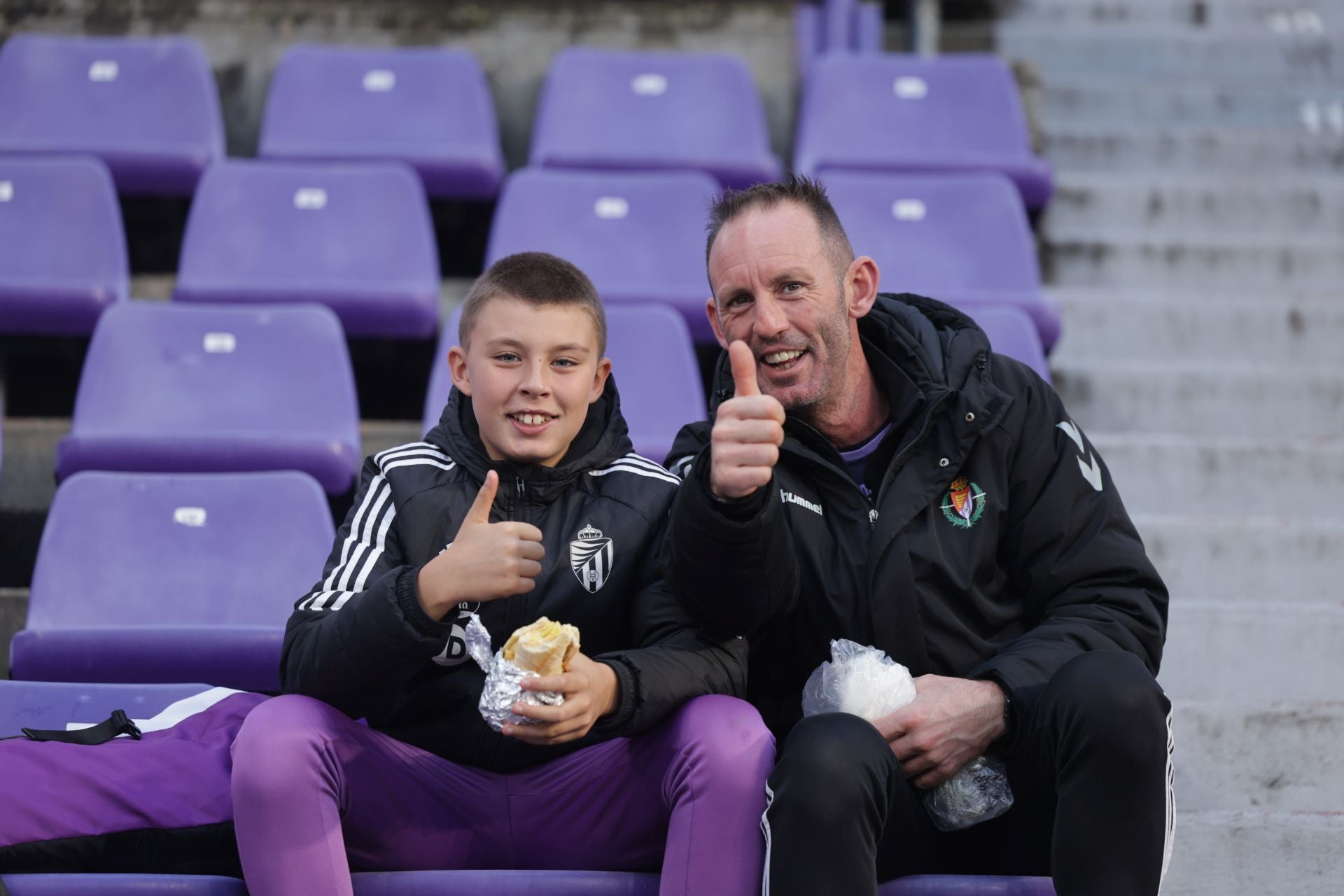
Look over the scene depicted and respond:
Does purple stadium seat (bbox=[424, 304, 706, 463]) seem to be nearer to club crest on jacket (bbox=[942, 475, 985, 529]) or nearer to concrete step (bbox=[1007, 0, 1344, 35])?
club crest on jacket (bbox=[942, 475, 985, 529])

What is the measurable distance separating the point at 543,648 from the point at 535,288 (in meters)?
0.53

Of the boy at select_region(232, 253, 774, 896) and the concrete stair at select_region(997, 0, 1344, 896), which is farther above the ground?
the boy at select_region(232, 253, 774, 896)

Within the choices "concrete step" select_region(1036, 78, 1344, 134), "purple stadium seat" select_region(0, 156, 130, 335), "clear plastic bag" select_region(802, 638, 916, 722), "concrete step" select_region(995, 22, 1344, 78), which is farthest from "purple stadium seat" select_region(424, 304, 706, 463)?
"concrete step" select_region(995, 22, 1344, 78)

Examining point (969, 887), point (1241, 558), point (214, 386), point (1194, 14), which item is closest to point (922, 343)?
point (969, 887)

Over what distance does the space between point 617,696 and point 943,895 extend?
15.9 inches

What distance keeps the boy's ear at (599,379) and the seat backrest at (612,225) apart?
126 cm

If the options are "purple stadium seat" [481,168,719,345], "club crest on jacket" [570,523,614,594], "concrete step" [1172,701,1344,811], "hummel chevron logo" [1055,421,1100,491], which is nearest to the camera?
"club crest on jacket" [570,523,614,594]

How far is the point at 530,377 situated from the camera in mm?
1810

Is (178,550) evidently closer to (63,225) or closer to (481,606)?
(481,606)

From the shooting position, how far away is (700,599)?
165 cm

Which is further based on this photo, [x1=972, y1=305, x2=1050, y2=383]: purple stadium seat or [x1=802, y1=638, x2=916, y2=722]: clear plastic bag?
[x1=972, y1=305, x2=1050, y2=383]: purple stadium seat

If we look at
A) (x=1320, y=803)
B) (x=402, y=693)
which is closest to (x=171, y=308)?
(x=402, y=693)

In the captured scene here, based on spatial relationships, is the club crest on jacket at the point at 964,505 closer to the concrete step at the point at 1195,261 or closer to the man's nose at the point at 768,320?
the man's nose at the point at 768,320

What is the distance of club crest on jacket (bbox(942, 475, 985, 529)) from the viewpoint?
185 centimetres
